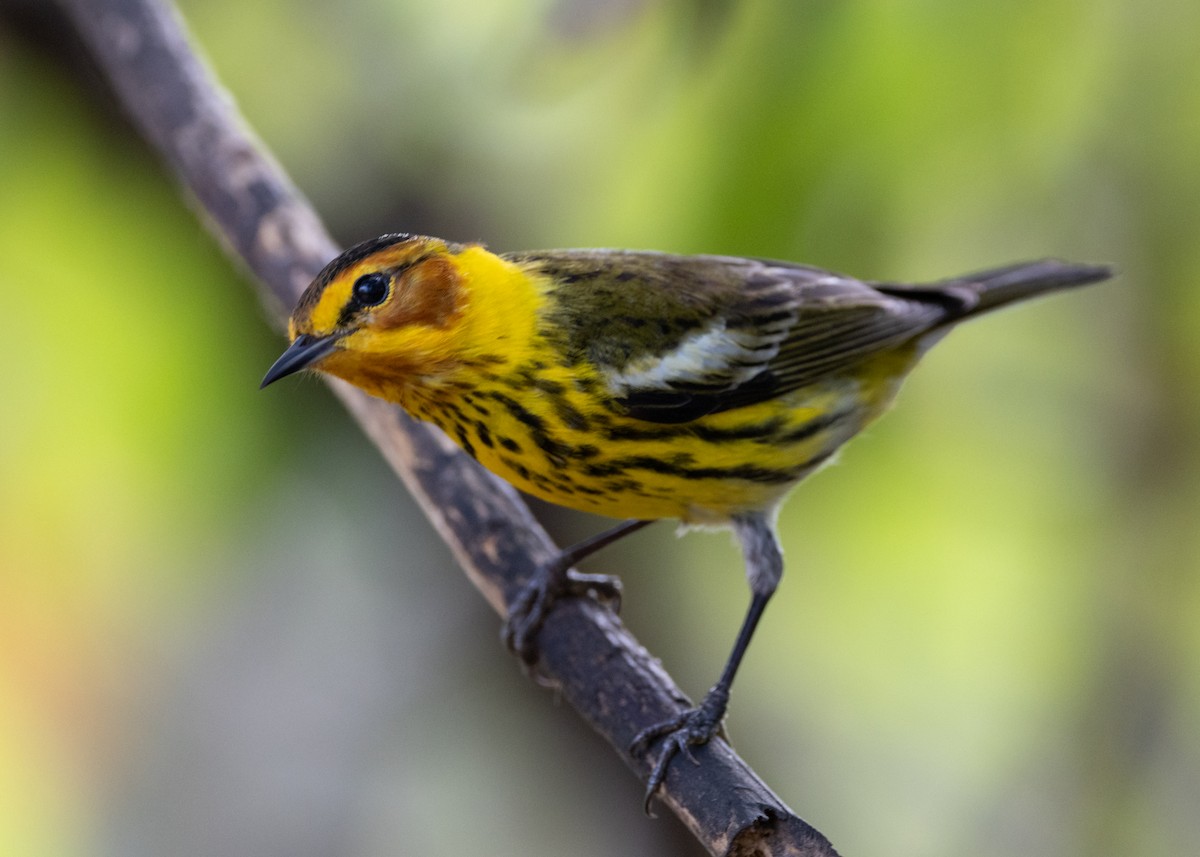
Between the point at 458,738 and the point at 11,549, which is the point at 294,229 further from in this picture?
the point at 458,738

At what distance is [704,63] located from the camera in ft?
11.1

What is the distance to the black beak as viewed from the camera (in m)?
2.44

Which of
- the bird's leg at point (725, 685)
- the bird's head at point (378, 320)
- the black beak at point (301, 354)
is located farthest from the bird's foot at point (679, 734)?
the black beak at point (301, 354)

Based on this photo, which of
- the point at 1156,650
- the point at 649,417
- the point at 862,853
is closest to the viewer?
the point at 649,417

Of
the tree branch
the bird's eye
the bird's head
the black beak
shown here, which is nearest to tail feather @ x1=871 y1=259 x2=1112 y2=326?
the tree branch

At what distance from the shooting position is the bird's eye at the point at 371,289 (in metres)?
2.55

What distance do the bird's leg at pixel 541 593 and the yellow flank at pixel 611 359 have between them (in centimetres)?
36

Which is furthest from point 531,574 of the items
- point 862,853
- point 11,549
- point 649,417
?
point 11,549

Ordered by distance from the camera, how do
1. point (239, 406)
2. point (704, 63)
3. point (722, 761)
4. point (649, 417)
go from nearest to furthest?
1. point (722, 761)
2. point (649, 417)
3. point (704, 63)
4. point (239, 406)

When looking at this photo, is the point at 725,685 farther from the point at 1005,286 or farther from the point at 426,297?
the point at 1005,286

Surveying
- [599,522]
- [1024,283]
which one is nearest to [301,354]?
[599,522]

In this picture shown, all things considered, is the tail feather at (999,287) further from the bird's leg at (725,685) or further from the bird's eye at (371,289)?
the bird's eye at (371,289)

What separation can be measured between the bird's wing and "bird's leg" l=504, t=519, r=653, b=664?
22.5 inches

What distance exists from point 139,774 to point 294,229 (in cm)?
242
